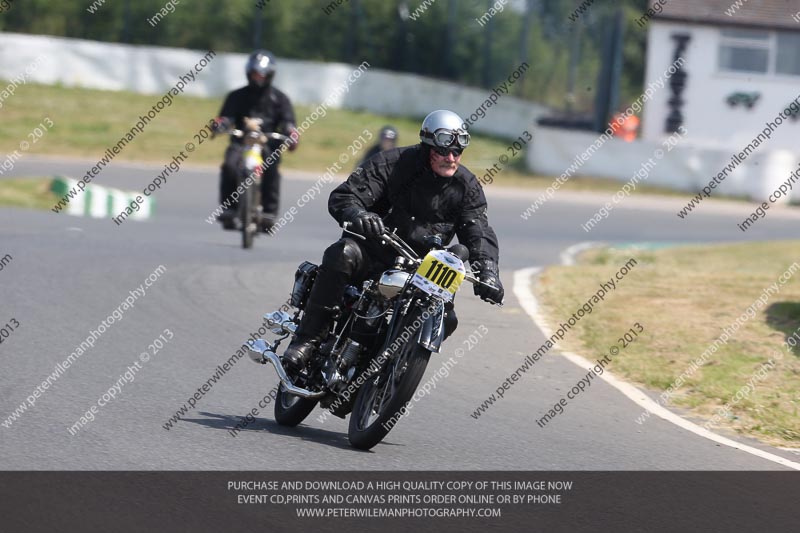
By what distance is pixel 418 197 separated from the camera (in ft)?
24.1

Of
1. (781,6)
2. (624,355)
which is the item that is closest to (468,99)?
(781,6)

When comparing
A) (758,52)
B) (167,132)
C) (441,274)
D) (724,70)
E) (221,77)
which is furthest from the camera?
(221,77)

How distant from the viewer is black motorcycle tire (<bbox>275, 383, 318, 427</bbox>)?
24.6 ft

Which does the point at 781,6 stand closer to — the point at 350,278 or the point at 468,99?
the point at 468,99

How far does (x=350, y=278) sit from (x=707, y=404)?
10.0ft

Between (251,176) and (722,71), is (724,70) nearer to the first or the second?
(722,71)

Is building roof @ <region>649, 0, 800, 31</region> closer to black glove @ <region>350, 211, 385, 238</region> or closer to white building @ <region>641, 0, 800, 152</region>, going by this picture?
white building @ <region>641, 0, 800, 152</region>

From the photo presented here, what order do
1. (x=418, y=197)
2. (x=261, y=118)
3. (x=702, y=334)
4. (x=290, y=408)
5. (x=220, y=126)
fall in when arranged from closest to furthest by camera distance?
(x=418, y=197)
(x=290, y=408)
(x=702, y=334)
(x=220, y=126)
(x=261, y=118)

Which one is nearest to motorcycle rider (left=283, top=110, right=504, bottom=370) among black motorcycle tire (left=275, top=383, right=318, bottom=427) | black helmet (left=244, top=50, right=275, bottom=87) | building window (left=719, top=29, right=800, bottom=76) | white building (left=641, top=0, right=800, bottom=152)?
black motorcycle tire (left=275, top=383, right=318, bottom=427)

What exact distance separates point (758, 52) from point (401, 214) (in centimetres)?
3321

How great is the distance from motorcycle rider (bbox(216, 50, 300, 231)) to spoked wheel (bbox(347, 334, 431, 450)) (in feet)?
28.1

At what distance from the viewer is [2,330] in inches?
382

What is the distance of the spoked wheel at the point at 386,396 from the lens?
263 inches

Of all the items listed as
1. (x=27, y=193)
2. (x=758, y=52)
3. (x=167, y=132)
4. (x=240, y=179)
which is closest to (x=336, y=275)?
(x=240, y=179)
